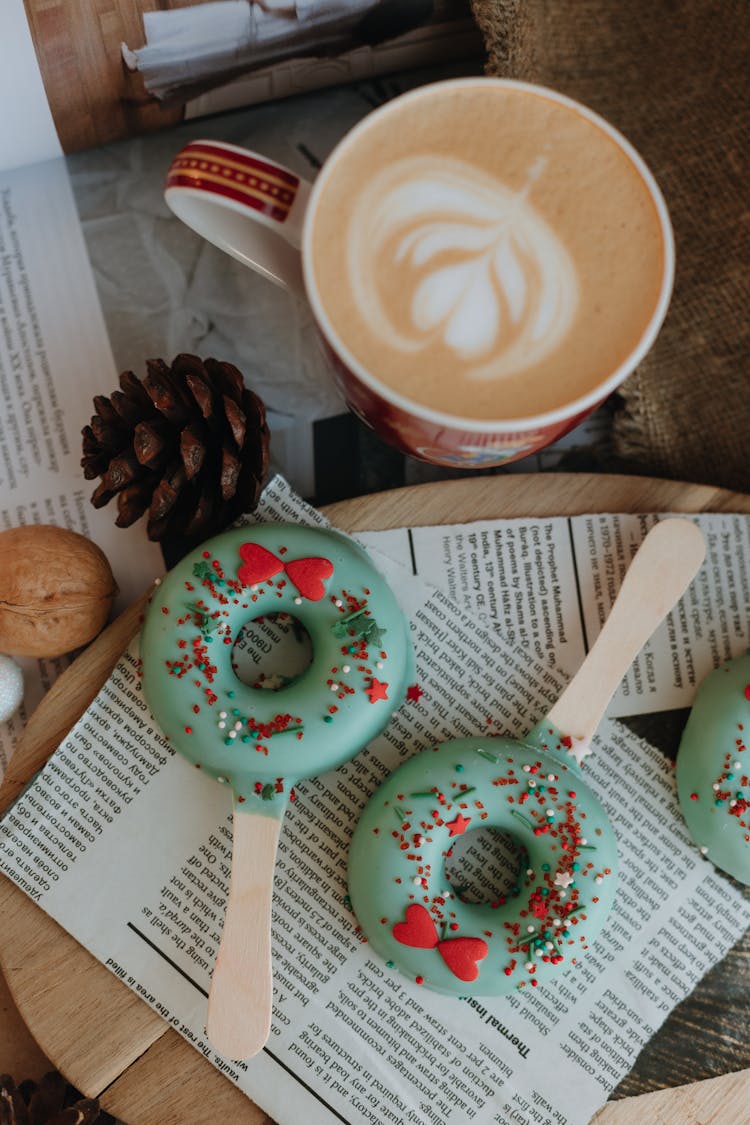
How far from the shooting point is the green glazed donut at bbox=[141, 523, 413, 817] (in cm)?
65

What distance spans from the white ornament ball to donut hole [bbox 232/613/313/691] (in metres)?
0.17

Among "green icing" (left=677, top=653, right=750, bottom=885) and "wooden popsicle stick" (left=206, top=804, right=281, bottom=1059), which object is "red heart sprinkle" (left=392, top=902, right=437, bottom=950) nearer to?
"wooden popsicle stick" (left=206, top=804, right=281, bottom=1059)

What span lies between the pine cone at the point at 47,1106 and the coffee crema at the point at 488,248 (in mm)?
544

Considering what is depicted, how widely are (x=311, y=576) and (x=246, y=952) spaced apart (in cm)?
26

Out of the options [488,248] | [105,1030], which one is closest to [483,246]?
[488,248]

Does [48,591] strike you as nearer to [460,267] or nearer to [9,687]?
[9,687]

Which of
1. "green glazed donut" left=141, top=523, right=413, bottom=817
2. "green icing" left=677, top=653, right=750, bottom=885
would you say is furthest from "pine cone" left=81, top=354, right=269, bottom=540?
"green icing" left=677, top=653, right=750, bottom=885

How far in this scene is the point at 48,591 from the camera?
0.67m

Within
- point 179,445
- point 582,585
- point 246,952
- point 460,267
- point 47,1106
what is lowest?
point 47,1106

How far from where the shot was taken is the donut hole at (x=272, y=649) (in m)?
0.71

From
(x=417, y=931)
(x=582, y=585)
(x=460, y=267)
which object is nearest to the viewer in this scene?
(x=460, y=267)

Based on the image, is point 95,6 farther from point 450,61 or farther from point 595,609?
point 595,609

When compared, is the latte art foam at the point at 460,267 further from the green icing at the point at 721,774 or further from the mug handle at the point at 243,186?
the green icing at the point at 721,774

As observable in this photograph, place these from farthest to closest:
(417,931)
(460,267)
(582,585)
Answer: (582,585) → (417,931) → (460,267)
